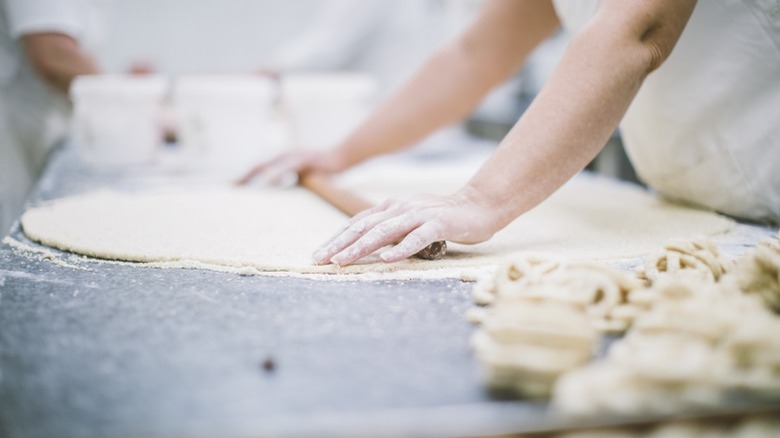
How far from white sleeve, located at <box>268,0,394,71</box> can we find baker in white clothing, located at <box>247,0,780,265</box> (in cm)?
162

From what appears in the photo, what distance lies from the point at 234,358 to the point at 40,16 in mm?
1888

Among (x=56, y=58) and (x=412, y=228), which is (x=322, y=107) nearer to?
(x=56, y=58)

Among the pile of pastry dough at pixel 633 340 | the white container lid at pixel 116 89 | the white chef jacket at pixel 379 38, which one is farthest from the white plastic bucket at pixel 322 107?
the pile of pastry dough at pixel 633 340

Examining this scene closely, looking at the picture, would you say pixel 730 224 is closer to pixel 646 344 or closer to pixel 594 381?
pixel 646 344

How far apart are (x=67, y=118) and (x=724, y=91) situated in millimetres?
2518

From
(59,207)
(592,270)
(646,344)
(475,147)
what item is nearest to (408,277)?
(592,270)

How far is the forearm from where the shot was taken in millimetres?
882

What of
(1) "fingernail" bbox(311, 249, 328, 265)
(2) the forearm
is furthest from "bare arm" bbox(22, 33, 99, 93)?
(2) the forearm

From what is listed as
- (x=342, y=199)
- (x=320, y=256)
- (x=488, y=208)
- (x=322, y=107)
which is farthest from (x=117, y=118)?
(x=488, y=208)

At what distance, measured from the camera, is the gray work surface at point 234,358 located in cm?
46

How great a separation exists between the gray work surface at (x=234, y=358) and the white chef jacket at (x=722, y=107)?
0.63m

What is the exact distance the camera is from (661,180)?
134cm

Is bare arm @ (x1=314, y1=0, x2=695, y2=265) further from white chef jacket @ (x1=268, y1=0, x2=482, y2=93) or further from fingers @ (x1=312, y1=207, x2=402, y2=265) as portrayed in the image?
white chef jacket @ (x1=268, y1=0, x2=482, y2=93)

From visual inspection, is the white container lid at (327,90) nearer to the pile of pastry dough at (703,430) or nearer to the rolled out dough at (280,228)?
the rolled out dough at (280,228)
